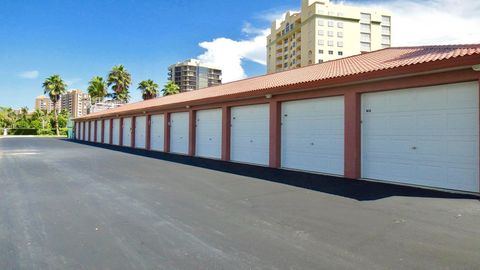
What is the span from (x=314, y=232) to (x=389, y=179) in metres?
5.55

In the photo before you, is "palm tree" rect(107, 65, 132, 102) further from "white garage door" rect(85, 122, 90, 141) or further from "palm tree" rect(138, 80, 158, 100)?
"white garage door" rect(85, 122, 90, 141)

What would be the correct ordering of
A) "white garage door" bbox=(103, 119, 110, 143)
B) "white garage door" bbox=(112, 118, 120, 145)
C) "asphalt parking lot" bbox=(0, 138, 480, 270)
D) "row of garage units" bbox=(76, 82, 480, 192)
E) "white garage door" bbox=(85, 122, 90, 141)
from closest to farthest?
1. "asphalt parking lot" bbox=(0, 138, 480, 270)
2. "row of garage units" bbox=(76, 82, 480, 192)
3. "white garage door" bbox=(112, 118, 120, 145)
4. "white garage door" bbox=(103, 119, 110, 143)
5. "white garage door" bbox=(85, 122, 90, 141)

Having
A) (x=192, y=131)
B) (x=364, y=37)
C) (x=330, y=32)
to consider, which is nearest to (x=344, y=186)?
(x=192, y=131)

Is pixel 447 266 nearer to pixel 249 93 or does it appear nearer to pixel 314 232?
pixel 314 232

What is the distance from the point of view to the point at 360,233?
4809 mm

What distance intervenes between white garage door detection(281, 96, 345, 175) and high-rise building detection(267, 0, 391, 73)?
70036 mm

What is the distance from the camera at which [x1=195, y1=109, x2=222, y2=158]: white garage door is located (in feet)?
53.4

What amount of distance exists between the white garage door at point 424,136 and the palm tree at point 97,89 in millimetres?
56595

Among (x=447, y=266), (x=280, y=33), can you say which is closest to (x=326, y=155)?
(x=447, y=266)

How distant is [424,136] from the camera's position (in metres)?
8.60

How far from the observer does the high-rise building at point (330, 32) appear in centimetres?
7925

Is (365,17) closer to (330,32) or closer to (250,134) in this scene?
(330,32)

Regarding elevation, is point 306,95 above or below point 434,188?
above

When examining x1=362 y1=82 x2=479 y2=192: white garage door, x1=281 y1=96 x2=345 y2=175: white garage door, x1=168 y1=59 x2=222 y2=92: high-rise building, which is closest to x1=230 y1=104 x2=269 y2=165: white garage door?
x1=281 y1=96 x2=345 y2=175: white garage door
